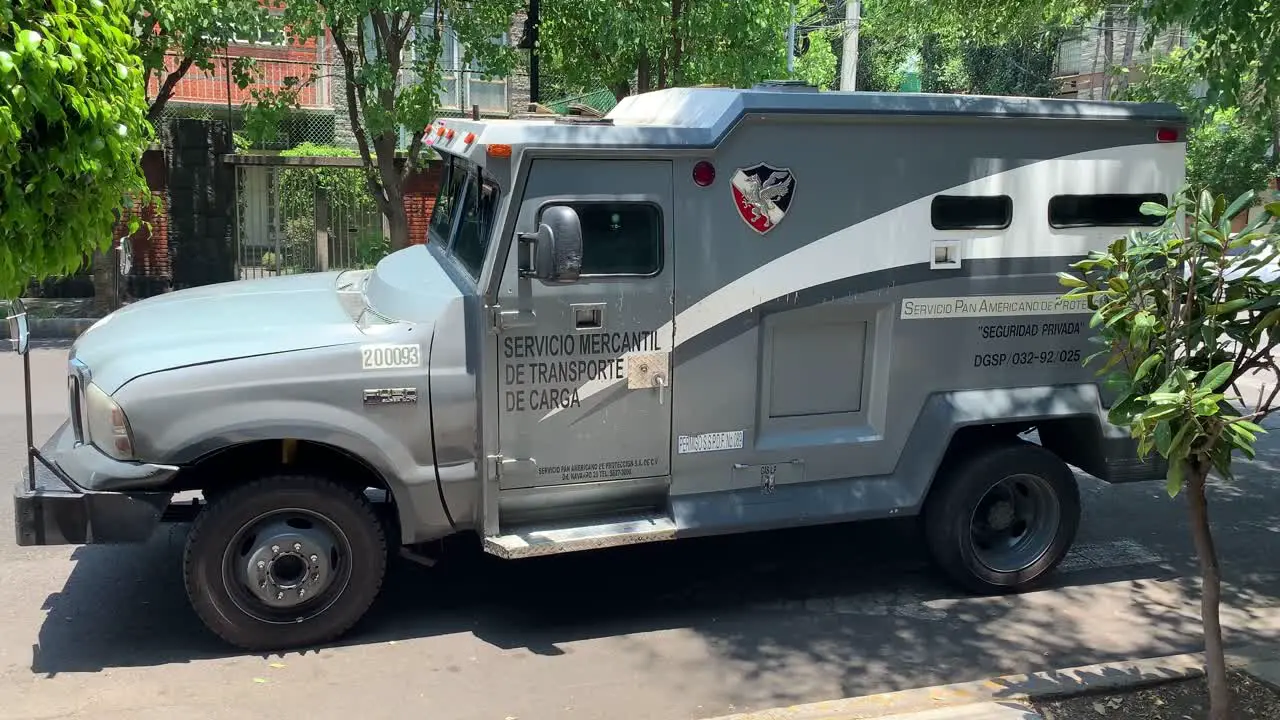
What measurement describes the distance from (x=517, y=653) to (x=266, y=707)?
1.15 meters

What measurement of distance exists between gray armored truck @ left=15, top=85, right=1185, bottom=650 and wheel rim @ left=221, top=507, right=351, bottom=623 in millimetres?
13

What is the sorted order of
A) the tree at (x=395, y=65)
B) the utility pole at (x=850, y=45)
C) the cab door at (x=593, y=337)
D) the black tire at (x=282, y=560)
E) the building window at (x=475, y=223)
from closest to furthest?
the black tire at (x=282, y=560), the cab door at (x=593, y=337), the building window at (x=475, y=223), the tree at (x=395, y=65), the utility pole at (x=850, y=45)

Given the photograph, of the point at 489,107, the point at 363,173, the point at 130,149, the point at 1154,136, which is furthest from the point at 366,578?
the point at 489,107

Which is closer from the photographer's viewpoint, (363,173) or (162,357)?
(162,357)

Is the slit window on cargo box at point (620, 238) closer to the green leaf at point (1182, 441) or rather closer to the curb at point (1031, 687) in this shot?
the curb at point (1031, 687)

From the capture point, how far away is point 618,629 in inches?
217

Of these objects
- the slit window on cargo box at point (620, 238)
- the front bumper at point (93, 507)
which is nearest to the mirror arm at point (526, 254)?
the slit window on cargo box at point (620, 238)

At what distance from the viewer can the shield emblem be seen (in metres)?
5.32

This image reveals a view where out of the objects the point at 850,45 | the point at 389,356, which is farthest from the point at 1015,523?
the point at 850,45

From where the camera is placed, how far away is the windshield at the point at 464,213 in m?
5.20

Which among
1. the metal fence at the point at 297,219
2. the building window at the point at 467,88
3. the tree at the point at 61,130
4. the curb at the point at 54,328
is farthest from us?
the building window at the point at 467,88

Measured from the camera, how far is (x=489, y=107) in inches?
909

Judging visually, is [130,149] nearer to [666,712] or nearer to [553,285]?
[553,285]

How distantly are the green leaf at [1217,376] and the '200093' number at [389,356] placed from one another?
3.15 metres
